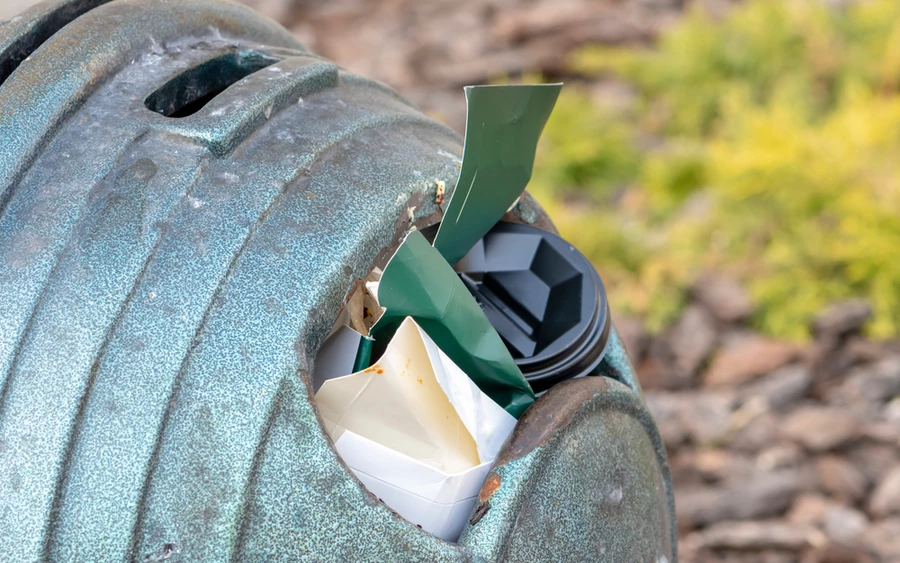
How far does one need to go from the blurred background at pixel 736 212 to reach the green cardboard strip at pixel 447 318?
7.24ft

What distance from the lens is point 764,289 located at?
401 cm

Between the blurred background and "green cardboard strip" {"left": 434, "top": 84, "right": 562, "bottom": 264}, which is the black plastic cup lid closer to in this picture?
"green cardboard strip" {"left": 434, "top": 84, "right": 562, "bottom": 264}

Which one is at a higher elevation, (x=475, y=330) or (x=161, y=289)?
(x=161, y=289)

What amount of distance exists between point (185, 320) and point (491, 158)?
0.55 meters

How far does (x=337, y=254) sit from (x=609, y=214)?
3.95 meters

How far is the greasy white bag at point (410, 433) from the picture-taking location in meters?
1.21

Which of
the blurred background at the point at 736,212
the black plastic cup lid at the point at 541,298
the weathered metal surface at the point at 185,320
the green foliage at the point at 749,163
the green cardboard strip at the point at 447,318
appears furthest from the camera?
the green foliage at the point at 749,163

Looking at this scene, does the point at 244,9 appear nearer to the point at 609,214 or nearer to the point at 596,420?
the point at 596,420

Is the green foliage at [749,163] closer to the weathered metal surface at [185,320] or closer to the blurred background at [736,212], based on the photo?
the blurred background at [736,212]

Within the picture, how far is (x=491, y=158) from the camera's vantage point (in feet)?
4.60

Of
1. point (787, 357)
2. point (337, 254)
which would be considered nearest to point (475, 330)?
point (337, 254)

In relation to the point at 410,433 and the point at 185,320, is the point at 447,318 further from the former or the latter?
the point at 185,320

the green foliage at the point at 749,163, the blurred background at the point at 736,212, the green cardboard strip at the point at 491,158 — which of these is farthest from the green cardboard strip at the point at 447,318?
the green foliage at the point at 749,163

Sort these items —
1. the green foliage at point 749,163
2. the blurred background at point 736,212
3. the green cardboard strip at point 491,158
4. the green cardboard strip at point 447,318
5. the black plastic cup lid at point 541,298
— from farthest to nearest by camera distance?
the green foliage at point 749,163, the blurred background at point 736,212, the black plastic cup lid at point 541,298, the green cardboard strip at point 491,158, the green cardboard strip at point 447,318
